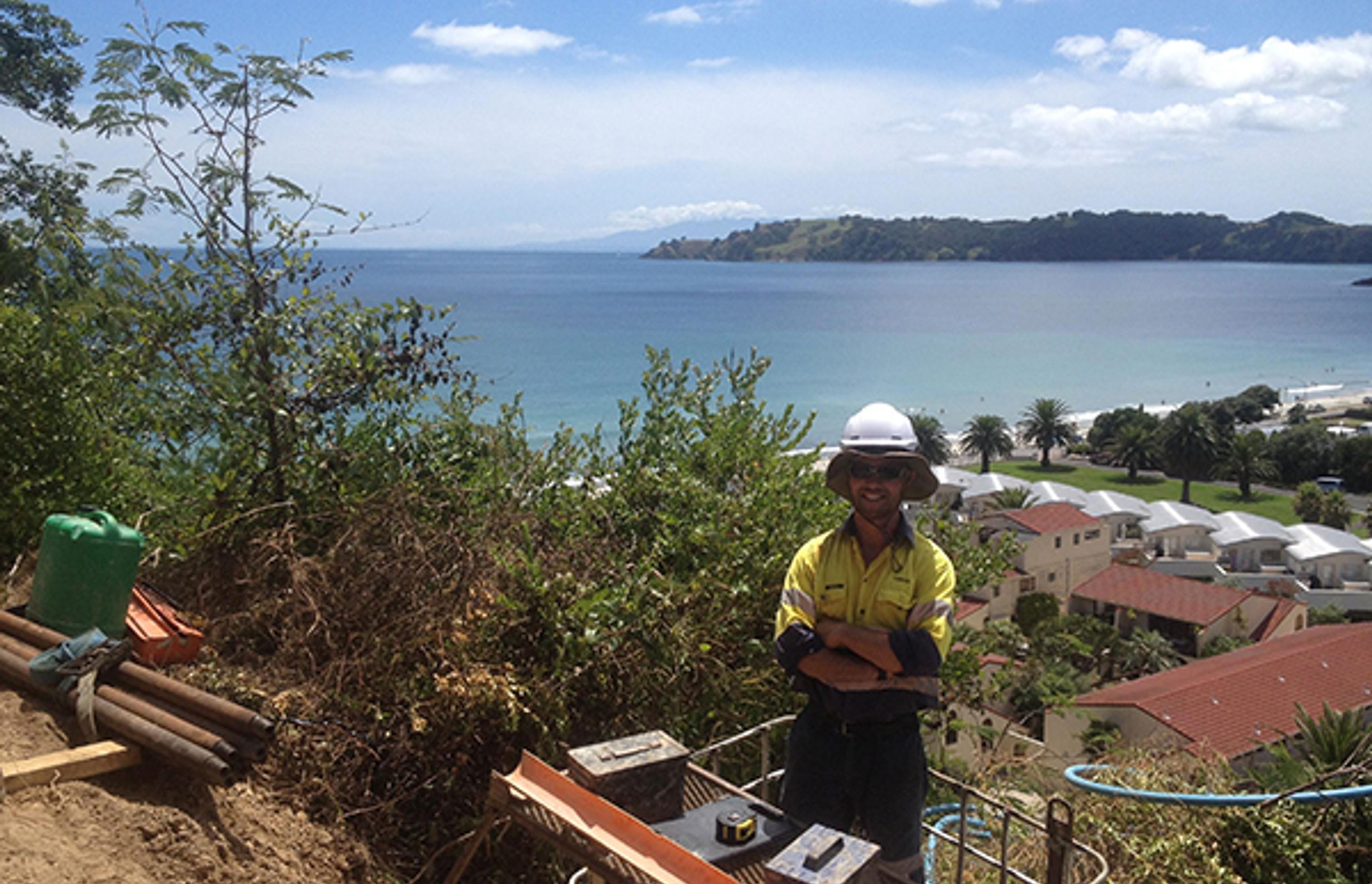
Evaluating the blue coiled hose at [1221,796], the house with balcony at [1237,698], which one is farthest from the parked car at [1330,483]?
the blue coiled hose at [1221,796]

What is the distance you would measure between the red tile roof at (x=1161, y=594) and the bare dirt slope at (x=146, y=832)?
4405 cm

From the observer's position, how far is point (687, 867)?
2785mm

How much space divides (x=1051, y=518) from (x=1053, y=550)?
1760 mm

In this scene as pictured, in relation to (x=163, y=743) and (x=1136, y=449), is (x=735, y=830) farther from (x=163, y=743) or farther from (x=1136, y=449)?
(x=1136, y=449)

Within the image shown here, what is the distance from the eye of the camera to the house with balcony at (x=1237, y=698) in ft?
70.5

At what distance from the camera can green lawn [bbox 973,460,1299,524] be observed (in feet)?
239

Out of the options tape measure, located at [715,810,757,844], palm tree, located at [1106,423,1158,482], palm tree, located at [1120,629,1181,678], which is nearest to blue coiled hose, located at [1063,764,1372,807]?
tape measure, located at [715,810,757,844]

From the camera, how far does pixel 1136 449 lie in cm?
7962

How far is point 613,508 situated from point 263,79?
9.52 ft

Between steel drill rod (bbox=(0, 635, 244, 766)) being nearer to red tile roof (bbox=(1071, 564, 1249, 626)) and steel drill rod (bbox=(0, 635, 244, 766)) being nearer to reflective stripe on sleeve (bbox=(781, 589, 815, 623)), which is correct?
reflective stripe on sleeve (bbox=(781, 589, 815, 623))

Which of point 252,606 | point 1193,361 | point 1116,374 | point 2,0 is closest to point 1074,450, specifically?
point 1116,374

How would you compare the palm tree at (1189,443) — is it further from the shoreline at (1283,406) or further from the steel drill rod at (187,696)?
the steel drill rod at (187,696)

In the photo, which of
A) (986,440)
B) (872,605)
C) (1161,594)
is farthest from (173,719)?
(986,440)

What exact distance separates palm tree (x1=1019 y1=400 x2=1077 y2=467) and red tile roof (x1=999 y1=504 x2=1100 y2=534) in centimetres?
2805
